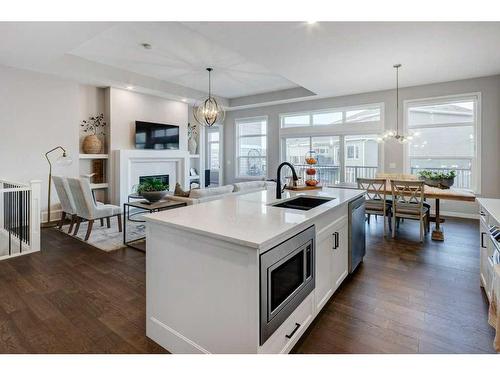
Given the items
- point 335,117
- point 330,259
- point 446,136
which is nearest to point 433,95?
point 446,136

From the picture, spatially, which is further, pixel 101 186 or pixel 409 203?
pixel 101 186

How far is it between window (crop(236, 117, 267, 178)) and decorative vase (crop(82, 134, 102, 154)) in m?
4.29

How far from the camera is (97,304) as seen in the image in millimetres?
2359

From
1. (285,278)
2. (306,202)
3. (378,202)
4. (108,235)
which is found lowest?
(108,235)

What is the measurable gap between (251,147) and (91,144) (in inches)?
181

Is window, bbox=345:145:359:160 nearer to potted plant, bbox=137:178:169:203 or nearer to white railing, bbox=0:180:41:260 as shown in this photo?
potted plant, bbox=137:178:169:203

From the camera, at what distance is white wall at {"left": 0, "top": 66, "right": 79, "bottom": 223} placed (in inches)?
191

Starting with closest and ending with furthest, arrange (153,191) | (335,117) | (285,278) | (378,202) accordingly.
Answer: (285,278) < (153,191) < (378,202) < (335,117)

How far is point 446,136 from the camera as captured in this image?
604 centimetres

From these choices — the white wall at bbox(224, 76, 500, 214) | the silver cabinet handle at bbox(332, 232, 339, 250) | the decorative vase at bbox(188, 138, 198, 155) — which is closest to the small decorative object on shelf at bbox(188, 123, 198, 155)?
the decorative vase at bbox(188, 138, 198, 155)

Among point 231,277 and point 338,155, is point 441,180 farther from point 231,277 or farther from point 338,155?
point 231,277

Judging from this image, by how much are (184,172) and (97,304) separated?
553cm
